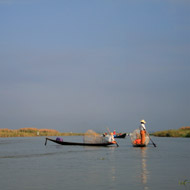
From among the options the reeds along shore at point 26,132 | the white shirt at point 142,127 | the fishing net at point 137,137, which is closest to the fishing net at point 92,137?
the fishing net at point 137,137

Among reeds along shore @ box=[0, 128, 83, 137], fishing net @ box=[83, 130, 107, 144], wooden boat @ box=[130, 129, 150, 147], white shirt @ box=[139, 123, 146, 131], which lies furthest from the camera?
reeds along shore @ box=[0, 128, 83, 137]

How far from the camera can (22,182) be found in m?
13.8

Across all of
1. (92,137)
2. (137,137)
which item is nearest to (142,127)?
(137,137)

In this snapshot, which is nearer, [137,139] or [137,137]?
[137,139]

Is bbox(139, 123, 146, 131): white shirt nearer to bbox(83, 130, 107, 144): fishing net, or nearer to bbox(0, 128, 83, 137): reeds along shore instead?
bbox(83, 130, 107, 144): fishing net

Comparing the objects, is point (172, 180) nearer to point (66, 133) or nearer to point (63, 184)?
point (63, 184)

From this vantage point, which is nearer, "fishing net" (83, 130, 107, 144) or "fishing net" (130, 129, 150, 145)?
"fishing net" (130, 129, 150, 145)

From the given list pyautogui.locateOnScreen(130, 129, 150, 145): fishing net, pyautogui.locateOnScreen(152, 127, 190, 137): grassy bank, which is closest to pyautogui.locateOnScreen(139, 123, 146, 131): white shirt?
pyautogui.locateOnScreen(130, 129, 150, 145): fishing net

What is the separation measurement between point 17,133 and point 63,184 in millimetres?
58531

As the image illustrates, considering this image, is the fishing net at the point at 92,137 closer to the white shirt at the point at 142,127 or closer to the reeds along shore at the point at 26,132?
the white shirt at the point at 142,127

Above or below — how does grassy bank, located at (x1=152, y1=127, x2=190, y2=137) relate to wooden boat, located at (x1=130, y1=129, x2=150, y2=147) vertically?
above

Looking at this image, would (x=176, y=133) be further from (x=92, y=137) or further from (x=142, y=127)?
(x=142, y=127)

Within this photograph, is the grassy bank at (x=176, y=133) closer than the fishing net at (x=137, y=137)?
No

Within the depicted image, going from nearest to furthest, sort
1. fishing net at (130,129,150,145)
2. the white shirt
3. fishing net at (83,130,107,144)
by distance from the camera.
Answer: the white shirt → fishing net at (130,129,150,145) → fishing net at (83,130,107,144)
